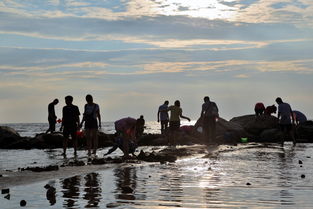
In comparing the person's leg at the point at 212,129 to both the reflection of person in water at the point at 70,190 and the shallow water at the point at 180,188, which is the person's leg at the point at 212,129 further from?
the reflection of person in water at the point at 70,190

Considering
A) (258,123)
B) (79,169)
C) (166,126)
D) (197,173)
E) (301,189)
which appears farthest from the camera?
(258,123)

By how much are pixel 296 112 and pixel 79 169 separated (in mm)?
18148

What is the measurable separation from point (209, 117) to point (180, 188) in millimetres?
13828

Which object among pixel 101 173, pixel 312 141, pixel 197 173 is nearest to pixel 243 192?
pixel 197 173

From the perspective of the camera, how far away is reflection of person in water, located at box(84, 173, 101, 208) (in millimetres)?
7907

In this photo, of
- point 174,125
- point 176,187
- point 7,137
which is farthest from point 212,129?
point 176,187

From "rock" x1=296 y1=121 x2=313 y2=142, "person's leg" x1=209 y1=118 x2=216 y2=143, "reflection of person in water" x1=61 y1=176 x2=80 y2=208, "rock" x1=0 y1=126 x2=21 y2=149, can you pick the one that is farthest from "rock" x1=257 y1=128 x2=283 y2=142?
"reflection of person in water" x1=61 y1=176 x2=80 y2=208

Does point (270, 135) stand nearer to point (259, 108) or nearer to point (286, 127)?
point (259, 108)

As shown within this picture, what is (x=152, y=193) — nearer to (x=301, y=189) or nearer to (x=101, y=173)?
(x=301, y=189)

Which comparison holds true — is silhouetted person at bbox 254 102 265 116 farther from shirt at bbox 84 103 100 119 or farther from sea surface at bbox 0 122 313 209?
sea surface at bbox 0 122 313 209

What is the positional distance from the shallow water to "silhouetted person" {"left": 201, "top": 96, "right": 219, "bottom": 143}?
8513mm

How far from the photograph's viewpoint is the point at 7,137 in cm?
2948

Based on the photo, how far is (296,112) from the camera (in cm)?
2839

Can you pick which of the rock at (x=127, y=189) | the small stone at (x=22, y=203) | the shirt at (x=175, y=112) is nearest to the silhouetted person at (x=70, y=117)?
the shirt at (x=175, y=112)
